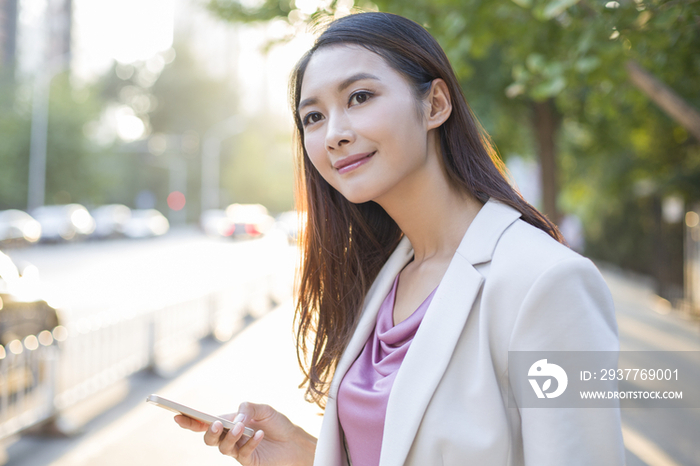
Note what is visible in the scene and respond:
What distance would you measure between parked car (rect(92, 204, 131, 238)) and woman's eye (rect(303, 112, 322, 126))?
35733 mm

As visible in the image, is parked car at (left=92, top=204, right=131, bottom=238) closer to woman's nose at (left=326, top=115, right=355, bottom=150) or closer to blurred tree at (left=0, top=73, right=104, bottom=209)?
blurred tree at (left=0, top=73, right=104, bottom=209)

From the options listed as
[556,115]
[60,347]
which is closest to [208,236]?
[556,115]

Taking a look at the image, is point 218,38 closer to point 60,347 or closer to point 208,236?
point 208,236

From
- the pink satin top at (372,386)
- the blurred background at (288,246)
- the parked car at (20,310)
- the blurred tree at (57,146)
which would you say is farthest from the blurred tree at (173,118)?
the pink satin top at (372,386)

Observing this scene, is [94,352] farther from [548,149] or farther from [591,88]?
[548,149]

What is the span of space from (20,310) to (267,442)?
5.91 metres

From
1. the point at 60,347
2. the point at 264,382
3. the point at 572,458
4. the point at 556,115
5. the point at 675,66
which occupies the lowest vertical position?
the point at 264,382

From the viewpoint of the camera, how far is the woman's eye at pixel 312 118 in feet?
5.57

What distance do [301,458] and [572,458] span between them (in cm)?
99

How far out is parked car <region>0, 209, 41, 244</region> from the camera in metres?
24.8

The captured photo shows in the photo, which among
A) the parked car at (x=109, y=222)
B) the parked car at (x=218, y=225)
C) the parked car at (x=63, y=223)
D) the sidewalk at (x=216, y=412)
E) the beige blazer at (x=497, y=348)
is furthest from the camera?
Result: the parked car at (x=218, y=225)

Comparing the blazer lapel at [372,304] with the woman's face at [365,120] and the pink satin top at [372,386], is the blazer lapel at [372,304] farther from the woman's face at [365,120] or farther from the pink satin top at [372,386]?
the woman's face at [365,120]

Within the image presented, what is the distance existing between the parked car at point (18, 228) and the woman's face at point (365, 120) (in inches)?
1045

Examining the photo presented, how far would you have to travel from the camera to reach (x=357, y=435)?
165 cm
